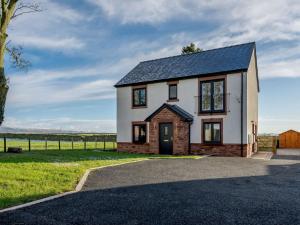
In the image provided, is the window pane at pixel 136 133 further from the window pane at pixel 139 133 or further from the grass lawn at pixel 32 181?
the grass lawn at pixel 32 181

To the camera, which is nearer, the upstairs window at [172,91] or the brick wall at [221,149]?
the brick wall at [221,149]

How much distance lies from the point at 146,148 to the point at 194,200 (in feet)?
53.7

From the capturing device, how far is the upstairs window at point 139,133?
2444 cm

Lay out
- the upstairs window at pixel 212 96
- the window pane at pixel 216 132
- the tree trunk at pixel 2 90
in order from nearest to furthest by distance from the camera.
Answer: the tree trunk at pixel 2 90, the window pane at pixel 216 132, the upstairs window at pixel 212 96

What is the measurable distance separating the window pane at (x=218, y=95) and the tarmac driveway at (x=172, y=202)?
386 inches

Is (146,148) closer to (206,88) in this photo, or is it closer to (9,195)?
(206,88)

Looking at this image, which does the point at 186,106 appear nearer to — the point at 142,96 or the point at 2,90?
the point at 142,96

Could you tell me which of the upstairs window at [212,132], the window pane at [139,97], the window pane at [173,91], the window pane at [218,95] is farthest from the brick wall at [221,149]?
the window pane at [139,97]

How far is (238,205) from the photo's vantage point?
6984 millimetres

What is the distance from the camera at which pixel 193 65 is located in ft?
77.3

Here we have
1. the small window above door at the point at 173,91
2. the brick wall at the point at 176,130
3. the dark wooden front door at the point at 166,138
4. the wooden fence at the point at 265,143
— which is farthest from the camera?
the wooden fence at the point at 265,143

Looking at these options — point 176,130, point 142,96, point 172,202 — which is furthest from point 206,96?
point 172,202

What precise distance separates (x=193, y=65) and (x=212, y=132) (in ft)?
19.1

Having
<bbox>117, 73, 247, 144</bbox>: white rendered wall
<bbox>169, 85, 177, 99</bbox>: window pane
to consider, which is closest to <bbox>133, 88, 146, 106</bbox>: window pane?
<bbox>117, 73, 247, 144</bbox>: white rendered wall
